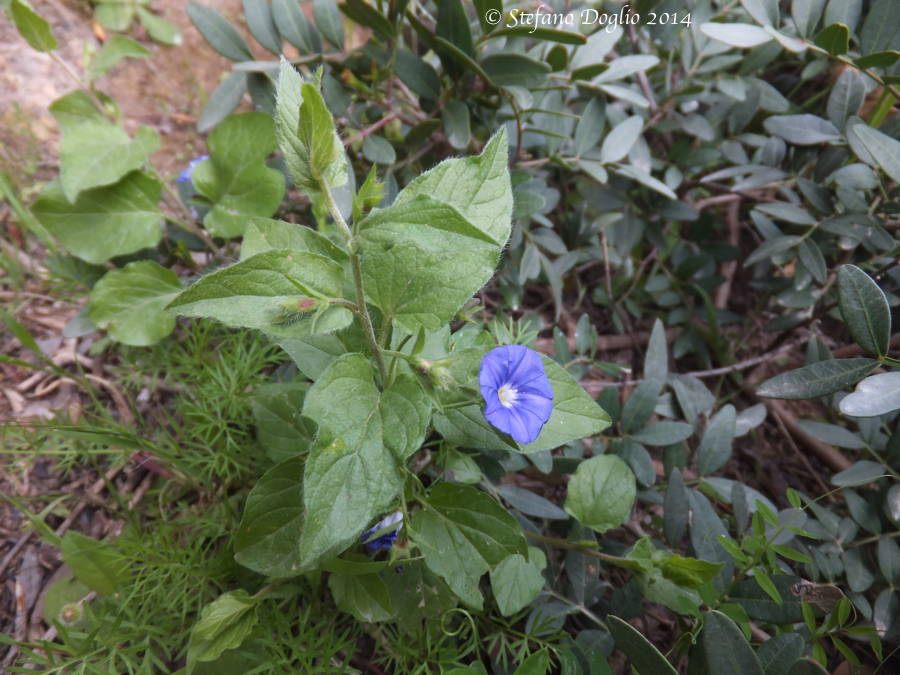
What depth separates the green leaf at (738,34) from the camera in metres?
1.50

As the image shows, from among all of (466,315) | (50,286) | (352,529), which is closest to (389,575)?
(352,529)

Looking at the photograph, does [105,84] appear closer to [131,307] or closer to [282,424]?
[131,307]

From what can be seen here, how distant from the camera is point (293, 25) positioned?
5.54 ft

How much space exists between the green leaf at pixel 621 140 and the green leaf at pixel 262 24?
992 millimetres

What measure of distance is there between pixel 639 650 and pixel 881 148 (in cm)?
129

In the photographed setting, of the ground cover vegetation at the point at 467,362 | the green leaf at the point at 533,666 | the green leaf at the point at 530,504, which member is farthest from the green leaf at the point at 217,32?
the green leaf at the point at 533,666

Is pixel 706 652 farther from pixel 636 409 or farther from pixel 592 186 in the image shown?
pixel 592 186

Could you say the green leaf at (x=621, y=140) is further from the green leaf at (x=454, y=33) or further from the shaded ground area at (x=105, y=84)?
the shaded ground area at (x=105, y=84)

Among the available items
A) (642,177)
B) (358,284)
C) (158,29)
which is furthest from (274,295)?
(158,29)

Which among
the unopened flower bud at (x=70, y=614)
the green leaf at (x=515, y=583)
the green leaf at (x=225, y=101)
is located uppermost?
the green leaf at (x=225, y=101)

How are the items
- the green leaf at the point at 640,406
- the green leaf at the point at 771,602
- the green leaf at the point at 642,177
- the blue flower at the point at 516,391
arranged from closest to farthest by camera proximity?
the blue flower at the point at 516,391
the green leaf at the point at 771,602
the green leaf at the point at 640,406
the green leaf at the point at 642,177

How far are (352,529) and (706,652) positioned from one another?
0.74 m

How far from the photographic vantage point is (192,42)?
2725mm

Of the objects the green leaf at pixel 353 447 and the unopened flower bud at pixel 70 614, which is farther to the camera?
the unopened flower bud at pixel 70 614
